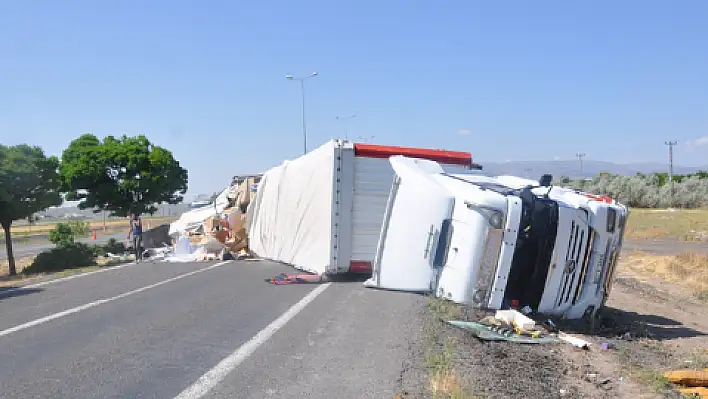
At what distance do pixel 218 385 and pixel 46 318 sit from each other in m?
4.37

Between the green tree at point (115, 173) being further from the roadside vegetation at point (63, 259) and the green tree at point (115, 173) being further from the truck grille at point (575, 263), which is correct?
the truck grille at point (575, 263)

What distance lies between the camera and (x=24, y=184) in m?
18.9

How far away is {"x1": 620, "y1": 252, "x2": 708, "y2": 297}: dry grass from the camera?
1641 cm

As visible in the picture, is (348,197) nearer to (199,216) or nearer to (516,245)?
(516,245)

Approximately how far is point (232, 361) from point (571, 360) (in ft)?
11.2

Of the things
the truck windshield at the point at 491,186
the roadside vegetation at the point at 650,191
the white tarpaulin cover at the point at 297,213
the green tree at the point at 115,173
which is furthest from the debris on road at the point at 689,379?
the roadside vegetation at the point at 650,191

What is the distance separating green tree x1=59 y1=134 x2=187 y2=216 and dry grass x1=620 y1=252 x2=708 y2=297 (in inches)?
711

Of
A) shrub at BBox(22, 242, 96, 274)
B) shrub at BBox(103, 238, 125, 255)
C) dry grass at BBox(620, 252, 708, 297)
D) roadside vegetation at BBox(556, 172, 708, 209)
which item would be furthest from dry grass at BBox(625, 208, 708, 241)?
shrub at BBox(22, 242, 96, 274)

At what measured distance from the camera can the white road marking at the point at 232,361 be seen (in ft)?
16.0

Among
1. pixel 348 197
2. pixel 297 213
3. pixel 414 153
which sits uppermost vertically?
pixel 414 153

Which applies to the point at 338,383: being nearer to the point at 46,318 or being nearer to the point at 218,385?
the point at 218,385

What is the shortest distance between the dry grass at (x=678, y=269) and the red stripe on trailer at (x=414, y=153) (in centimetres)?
770

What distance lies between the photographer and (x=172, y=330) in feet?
23.8

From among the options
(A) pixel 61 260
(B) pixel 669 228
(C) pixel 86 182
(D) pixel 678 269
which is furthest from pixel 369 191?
(B) pixel 669 228
